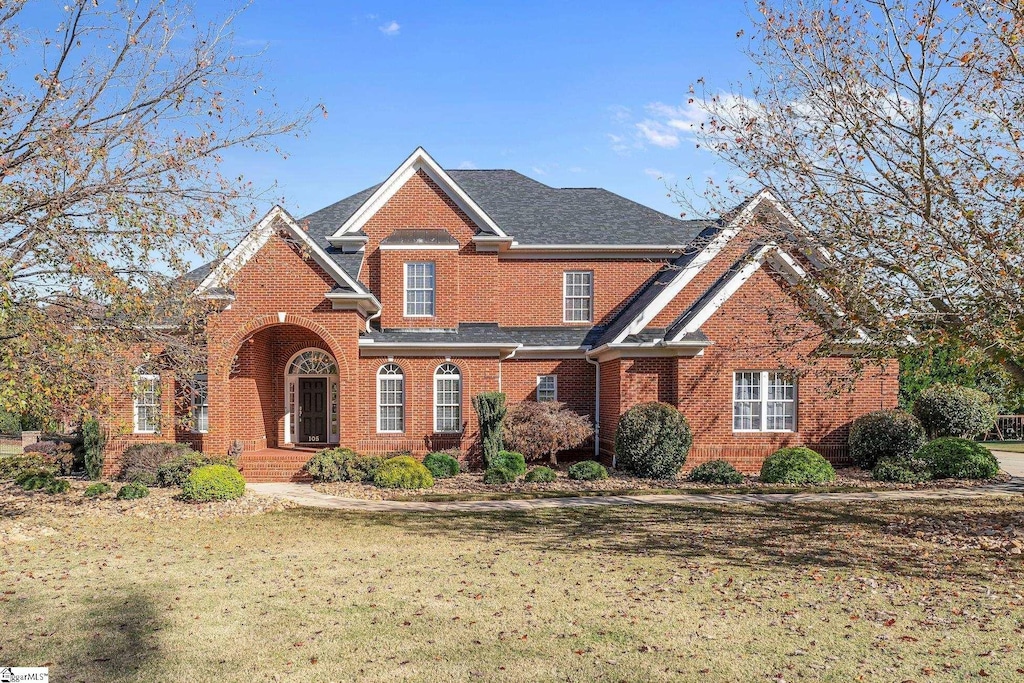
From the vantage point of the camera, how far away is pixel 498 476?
18484mm

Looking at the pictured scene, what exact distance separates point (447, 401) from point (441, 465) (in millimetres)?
2578

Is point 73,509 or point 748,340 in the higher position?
point 748,340

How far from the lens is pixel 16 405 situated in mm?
10617

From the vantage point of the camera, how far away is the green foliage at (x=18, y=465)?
20.3m

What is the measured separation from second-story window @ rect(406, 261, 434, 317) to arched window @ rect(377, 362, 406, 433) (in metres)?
2.15

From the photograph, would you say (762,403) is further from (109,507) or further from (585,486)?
(109,507)

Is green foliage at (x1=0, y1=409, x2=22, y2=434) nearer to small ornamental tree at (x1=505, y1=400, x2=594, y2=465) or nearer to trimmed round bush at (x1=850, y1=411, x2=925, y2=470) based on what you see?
small ornamental tree at (x1=505, y1=400, x2=594, y2=465)

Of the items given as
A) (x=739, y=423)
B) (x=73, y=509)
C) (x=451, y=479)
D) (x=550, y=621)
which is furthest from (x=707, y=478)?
(x=73, y=509)

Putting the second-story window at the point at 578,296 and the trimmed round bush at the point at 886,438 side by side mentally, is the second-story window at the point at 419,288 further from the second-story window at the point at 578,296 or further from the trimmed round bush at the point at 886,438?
the trimmed round bush at the point at 886,438

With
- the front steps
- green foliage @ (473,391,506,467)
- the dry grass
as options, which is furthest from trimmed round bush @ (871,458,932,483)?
the front steps

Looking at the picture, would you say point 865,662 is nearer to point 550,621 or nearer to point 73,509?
point 550,621

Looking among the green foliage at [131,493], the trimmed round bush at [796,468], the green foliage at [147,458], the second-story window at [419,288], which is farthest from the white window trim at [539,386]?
the green foliage at [131,493]

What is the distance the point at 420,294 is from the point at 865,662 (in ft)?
58.7

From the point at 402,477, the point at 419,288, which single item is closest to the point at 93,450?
the point at 402,477
